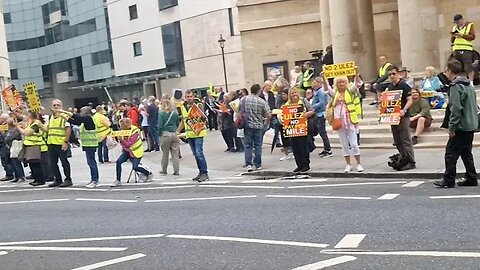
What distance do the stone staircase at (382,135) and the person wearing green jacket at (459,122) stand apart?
4.77 metres

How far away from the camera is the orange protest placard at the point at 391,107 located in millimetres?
12914

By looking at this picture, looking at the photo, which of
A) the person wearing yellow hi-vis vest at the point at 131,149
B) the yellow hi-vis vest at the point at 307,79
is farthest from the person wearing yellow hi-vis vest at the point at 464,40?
the person wearing yellow hi-vis vest at the point at 131,149

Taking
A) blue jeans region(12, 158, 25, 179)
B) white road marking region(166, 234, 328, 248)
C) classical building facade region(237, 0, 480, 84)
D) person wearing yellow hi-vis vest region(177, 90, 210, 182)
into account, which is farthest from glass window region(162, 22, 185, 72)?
white road marking region(166, 234, 328, 248)

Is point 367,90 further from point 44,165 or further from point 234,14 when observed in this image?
point 234,14

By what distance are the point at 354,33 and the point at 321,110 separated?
264 inches

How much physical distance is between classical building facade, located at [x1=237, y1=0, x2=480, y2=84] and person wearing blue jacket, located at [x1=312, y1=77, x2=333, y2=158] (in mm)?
4426

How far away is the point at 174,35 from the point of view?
59.3m

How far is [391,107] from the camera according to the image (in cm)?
1302

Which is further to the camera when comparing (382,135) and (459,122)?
(382,135)

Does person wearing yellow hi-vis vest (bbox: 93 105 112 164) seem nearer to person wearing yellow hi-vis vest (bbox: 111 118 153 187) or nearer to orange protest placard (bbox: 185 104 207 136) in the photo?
person wearing yellow hi-vis vest (bbox: 111 118 153 187)

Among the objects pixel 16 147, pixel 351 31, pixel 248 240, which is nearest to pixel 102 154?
pixel 16 147

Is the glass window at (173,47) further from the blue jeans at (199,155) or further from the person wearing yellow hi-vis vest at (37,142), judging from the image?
the blue jeans at (199,155)

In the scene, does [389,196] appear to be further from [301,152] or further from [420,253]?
[301,152]

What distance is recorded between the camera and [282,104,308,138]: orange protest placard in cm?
1381
